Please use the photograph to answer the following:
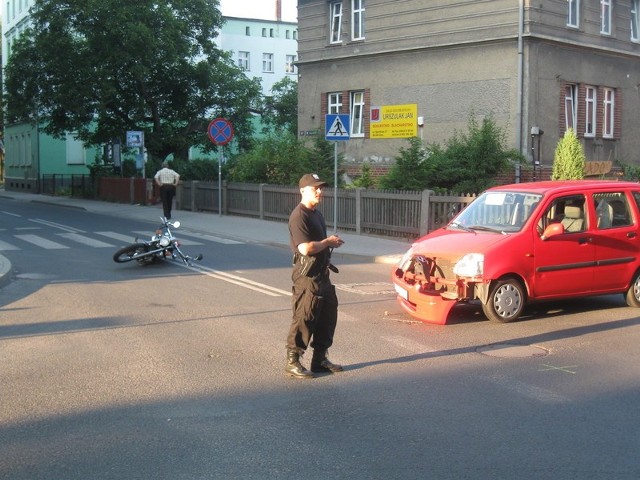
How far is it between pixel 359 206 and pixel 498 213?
10.6 meters

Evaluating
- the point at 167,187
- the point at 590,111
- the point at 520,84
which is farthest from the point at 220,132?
the point at 590,111

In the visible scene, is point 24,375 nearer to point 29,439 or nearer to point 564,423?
point 29,439

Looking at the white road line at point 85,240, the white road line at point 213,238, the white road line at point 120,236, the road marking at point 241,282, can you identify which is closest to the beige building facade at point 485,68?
the white road line at point 213,238

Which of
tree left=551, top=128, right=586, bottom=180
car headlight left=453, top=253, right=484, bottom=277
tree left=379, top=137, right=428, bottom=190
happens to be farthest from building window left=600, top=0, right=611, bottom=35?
car headlight left=453, top=253, right=484, bottom=277

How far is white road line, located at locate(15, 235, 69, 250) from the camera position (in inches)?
714

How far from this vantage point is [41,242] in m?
19.0

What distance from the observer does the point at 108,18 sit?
3641 centimetres

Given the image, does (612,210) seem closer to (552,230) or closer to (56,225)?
(552,230)

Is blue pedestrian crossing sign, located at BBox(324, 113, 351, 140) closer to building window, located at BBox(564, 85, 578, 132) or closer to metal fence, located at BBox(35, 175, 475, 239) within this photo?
metal fence, located at BBox(35, 175, 475, 239)

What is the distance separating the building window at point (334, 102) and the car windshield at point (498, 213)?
783 inches

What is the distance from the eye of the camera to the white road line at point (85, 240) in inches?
730

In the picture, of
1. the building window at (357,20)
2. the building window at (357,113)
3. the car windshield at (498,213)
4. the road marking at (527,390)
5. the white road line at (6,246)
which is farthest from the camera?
the building window at (357,113)

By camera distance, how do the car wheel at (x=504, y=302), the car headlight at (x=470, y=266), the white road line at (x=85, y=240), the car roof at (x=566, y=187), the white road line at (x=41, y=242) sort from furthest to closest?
the white road line at (x=85, y=240) → the white road line at (x=41, y=242) → the car roof at (x=566, y=187) → the car wheel at (x=504, y=302) → the car headlight at (x=470, y=266)

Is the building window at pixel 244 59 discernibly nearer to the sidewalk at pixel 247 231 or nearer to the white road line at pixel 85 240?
the sidewalk at pixel 247 231
